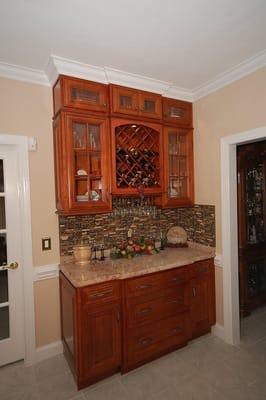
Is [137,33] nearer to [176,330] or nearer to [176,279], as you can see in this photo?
[176,279]

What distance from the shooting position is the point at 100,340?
1994 mm

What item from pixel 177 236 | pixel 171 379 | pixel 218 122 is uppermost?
pixel 218 122

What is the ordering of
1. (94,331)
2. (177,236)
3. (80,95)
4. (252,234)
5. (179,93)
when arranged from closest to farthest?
(94,331), (80,95), (179,93), (177,236), (252,234)

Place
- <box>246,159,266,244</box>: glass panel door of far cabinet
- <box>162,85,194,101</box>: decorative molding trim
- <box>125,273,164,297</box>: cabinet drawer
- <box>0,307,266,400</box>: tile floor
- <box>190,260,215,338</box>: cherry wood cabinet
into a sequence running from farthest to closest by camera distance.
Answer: <box>246,159,266,244</box>: glass panel door of far cabinet, <box>162,85,194,101</box>: decorative molding trim, <box>190,260,215,338</box>: cherry wood cabinet, <box>125,273,164,297</box>: cabinet drawer, <box>0,307,266,400</box>: tile floor

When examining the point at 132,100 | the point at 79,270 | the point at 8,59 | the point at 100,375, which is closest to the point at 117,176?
the point at 132,100

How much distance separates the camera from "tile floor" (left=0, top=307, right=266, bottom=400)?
1886 millimetres

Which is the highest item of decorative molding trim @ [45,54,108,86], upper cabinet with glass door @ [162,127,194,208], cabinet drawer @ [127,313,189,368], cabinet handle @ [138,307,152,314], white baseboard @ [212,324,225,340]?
decorative molding trim @ [45,54,108,86]

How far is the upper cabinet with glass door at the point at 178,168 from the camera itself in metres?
2.72

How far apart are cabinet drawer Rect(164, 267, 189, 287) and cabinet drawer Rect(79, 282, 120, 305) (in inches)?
20.6

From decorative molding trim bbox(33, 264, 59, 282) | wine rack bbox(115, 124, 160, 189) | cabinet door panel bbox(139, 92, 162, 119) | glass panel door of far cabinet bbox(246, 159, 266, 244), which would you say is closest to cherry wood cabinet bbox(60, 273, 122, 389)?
decorative molding trim bbox(33, 264, 59, 282)

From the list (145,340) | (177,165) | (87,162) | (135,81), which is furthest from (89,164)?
(145,340)

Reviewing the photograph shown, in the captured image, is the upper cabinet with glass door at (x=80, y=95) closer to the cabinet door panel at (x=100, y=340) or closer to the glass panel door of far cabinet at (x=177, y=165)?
the glass panel door of far cabinet at (x=177, y=165)

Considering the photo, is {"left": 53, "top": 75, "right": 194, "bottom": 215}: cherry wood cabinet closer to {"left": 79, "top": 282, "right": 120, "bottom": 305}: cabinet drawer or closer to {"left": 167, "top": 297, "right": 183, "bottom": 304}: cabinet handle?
{"left": 79, "top": 282, "right": 120, "bottom": 305}: cabinet drawer

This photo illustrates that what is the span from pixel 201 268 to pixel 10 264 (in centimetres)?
197
